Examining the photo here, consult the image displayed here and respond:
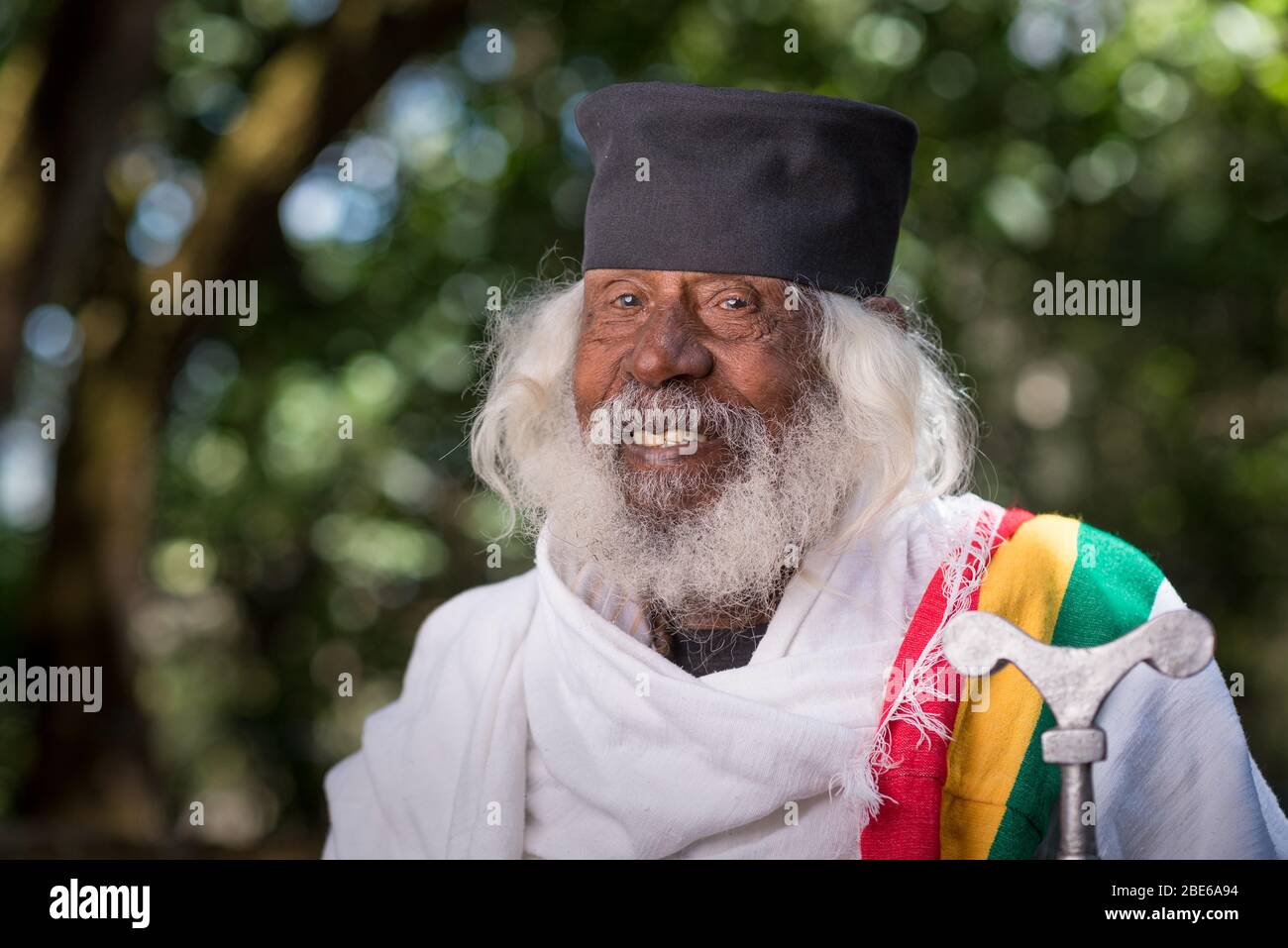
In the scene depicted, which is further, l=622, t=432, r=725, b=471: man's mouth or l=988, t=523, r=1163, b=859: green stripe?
l=622, t=432, r=725, b=471: man's mouth

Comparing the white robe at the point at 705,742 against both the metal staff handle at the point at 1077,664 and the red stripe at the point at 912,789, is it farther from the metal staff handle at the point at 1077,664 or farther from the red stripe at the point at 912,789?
the metal staff handle at the point at 1077,664

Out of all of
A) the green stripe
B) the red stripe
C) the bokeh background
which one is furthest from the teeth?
the bokeh background

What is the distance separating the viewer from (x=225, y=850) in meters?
3.94

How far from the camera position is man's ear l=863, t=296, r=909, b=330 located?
2.49 meters

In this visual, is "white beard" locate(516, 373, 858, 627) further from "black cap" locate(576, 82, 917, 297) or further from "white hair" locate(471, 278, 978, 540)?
"black cap" locate(576, 82, 917, 297)

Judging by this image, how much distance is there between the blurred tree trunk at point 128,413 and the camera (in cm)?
535

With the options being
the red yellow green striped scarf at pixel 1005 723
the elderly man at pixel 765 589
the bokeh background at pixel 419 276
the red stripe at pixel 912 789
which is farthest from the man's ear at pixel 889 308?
the bokeh background at pixel 419 276

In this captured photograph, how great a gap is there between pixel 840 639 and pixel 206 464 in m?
6.09

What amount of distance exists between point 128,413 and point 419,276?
193cm

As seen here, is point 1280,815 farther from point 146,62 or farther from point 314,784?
point 314,784

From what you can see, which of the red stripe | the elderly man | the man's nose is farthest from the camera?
the man's nose

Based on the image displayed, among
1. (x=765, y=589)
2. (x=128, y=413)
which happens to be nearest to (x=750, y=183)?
(x=765, y=589)

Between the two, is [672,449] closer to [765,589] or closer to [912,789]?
[765,589]

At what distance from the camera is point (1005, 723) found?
2111 mm
